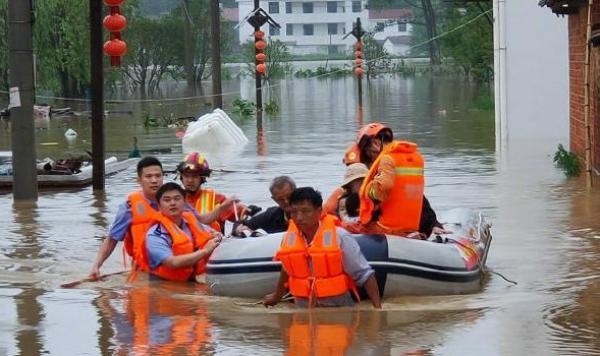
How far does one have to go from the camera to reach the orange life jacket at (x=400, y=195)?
34.9 feet

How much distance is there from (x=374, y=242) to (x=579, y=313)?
156 centimetres

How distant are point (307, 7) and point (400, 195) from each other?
432 feet

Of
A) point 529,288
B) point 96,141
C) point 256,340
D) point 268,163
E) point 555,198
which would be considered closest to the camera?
point 256,340

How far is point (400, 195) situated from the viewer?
10.8 metres

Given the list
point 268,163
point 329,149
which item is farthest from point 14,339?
point 329,149

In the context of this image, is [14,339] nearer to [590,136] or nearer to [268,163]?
[590,136]

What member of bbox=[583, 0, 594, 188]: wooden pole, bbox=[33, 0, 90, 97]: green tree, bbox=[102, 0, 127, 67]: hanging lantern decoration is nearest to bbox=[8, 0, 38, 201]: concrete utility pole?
bbox=[102, 0, 127, 67]: hanging lantern decoration

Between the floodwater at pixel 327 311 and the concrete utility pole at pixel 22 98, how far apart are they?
361 mm

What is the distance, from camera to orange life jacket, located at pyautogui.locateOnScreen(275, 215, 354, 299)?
1009 centimetres

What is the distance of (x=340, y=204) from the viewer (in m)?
11.5

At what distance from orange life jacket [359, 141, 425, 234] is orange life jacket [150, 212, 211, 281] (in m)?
1.49

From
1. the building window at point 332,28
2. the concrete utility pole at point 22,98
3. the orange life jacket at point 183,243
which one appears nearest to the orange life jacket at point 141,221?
the orange life jacket at point 183,243

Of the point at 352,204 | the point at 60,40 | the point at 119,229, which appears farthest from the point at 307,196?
the point at 60,40

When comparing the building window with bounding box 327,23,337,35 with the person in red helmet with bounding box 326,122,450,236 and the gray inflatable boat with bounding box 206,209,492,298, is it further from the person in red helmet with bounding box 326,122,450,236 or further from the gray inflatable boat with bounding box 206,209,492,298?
the gray inflatable boat with bounding box 206,209,492,298
